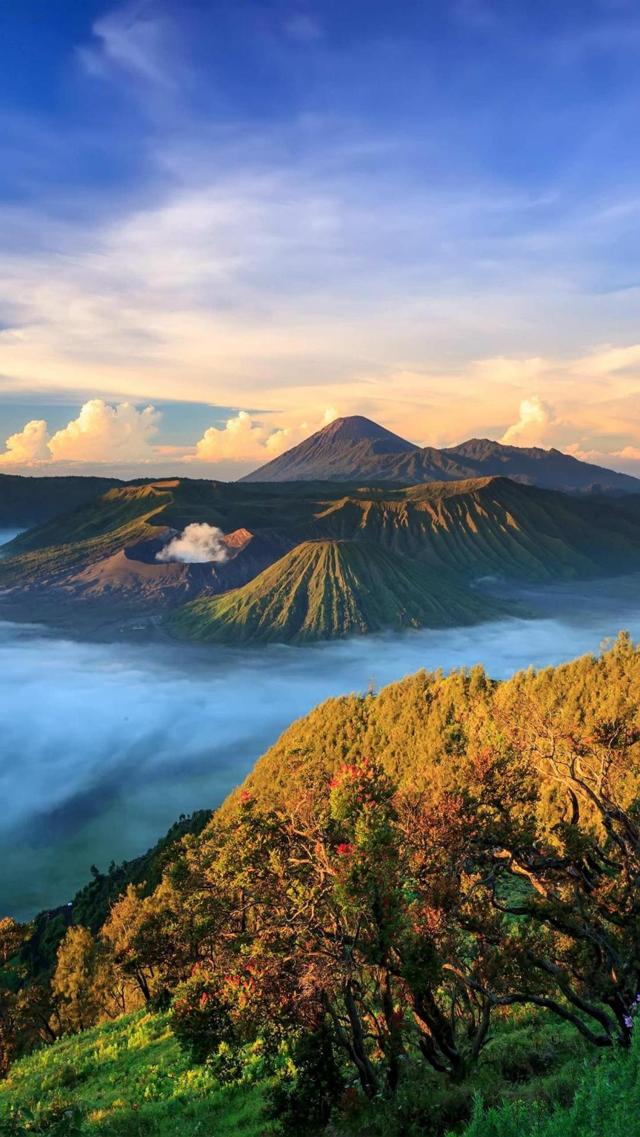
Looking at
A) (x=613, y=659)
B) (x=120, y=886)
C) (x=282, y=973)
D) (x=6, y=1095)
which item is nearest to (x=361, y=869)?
(x=282, y=973)

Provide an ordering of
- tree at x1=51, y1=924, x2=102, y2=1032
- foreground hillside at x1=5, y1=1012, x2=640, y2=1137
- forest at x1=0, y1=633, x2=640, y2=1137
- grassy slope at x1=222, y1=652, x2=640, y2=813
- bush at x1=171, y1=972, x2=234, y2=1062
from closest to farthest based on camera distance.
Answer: foreground hillside at x1=5, y1=1012, x2=640, y2=1137 < forest at x1=0, y1=633, x2=640, y2=1137 < bush at x1=171, y1=972, x2=234, y2=1062 < tree at x1=51, y1=924, x2=102, y2=1032 < grassy slope at x1=222, y1=652, x2=640, y2=813

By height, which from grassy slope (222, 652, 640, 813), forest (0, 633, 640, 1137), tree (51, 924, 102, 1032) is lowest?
tree (51, 924, 102, 1032)

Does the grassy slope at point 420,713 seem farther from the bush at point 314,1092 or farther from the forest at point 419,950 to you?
the bush at point 314,1092

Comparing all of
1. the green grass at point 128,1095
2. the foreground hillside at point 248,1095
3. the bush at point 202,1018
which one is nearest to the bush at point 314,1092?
the foreground hillside at point 248,1095

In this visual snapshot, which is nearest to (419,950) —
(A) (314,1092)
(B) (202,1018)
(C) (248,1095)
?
(A) (314,1092)

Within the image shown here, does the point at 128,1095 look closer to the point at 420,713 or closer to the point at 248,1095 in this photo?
the point at 248,1095

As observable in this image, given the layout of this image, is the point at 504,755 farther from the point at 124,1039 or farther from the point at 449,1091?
the point at 124,1039

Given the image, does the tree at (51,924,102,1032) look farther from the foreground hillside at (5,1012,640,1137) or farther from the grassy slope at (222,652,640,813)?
the foreground hillside at (5,1012,640,1137)

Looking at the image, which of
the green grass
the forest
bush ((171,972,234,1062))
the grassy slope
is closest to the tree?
A: the grassy slope
